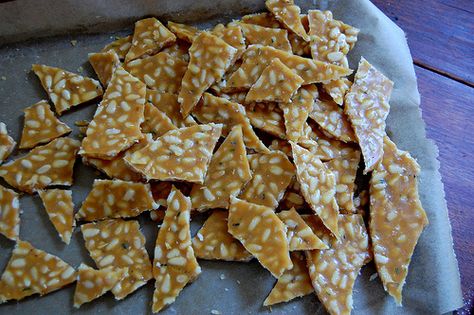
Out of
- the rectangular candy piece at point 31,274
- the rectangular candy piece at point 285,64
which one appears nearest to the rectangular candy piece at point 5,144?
the rectangular candy piece at point 31,274

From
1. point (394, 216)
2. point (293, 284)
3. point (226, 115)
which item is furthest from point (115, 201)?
point (394, 216)

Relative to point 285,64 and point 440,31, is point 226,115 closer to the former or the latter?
point 285,64

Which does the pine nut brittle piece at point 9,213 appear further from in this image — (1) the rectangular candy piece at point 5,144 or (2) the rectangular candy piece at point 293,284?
(2) the rectangular candy piece at point 293,284

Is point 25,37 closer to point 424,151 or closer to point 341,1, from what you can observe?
point 341,1

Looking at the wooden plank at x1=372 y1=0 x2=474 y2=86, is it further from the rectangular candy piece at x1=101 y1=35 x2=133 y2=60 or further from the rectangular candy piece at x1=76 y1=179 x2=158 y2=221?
the rectangular candy piece at x1=76 y1=179 x2=158 y2=221

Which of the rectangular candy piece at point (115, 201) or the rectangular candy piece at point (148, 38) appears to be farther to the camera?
the rectangular candy piece at point (148, 38)

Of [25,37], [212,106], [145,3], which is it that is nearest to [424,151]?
[212,106]

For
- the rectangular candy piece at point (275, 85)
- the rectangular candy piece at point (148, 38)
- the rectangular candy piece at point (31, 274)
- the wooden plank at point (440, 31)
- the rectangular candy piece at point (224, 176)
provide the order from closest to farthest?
the rectangular candy piece at point (31, 274) → the rectangular candy piece at point (224, 176) → the rectangular candy piece at point (275, 85) → the rectangular candy piece at point (148, 38) → the wooden plank at point (440, 31)

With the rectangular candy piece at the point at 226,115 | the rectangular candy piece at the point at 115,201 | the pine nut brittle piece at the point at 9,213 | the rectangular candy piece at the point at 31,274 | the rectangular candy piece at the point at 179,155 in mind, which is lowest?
the rectangular candy piece at the point at 31,274
